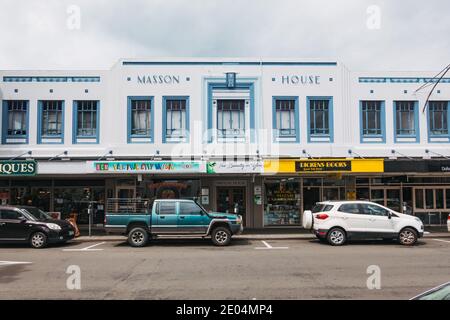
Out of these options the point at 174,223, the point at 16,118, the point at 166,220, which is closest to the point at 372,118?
the point at 174,223

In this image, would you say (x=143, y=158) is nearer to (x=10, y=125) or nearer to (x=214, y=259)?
(x=10, y=125)

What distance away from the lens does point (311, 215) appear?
1612cm

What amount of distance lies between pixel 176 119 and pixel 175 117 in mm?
115

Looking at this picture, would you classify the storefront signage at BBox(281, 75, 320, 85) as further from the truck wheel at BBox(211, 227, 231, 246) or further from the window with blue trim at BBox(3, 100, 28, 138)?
the window with blue trim at BBox(3, 100, 28, 138)

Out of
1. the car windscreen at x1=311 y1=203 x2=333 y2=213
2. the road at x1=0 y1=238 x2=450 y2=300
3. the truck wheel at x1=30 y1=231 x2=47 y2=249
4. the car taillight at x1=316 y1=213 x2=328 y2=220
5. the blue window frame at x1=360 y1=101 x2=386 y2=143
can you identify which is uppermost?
the blue window frame at x1=360 y1=101 x2=386 y2=143

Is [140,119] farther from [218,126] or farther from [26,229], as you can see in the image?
[26,229]

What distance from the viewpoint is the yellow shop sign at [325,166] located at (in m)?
18.5

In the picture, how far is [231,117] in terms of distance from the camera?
21.4 meters

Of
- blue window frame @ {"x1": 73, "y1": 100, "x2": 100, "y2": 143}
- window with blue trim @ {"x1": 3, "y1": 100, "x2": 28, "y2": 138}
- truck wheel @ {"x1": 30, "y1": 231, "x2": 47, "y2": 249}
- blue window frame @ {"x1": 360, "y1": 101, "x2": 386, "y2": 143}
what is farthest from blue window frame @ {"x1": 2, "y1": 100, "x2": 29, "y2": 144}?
blue window frame @ {"x1": 360, "y1": 101, "x2": 386, "y2": 143}

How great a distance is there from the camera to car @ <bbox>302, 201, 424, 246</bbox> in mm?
15312

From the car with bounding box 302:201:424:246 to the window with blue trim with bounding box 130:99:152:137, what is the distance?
33.4 feet

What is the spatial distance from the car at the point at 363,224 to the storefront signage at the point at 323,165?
3.28 m

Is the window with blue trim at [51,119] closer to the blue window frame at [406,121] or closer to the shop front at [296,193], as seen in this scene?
the shop front at [296,193]
